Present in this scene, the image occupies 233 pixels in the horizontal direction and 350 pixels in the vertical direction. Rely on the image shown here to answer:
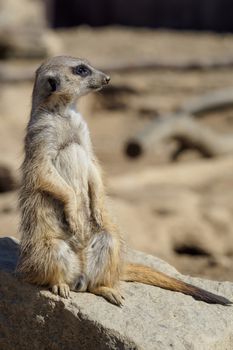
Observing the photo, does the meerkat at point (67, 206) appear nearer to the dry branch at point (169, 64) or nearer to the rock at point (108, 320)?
the rock at point (108, 320)

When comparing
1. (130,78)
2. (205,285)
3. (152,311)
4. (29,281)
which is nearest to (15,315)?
(29,281)

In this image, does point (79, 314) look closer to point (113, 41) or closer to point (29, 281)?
point (29, 281)

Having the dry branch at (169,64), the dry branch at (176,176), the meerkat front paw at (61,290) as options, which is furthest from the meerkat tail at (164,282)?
the dry branch at (169,64)

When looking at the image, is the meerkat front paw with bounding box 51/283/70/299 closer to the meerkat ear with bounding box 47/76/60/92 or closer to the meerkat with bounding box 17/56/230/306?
the meerkat with bounding box 17/56/230/306

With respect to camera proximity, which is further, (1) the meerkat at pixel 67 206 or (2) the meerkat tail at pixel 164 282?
(2) the meerkat tail at pixel 164 282

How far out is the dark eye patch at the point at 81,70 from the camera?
378 centimetres

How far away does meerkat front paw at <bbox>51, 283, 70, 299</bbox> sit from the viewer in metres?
3.51

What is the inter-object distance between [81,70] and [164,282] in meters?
0.93

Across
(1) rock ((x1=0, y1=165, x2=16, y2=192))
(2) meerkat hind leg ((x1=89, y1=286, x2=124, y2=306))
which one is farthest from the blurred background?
(2) meerkat hind leg ((x1=89, y1=286, x2=124, y2=306))

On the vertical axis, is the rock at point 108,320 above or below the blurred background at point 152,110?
above

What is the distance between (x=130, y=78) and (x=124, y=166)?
2.72m

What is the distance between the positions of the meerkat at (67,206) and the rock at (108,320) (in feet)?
0.18

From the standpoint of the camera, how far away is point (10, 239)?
13.8 ft

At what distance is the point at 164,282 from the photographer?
147 inches
